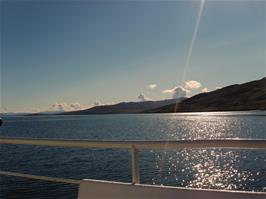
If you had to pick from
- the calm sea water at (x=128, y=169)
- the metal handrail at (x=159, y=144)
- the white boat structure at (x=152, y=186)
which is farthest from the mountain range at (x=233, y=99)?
the white boat structure at (x=152, y=186)

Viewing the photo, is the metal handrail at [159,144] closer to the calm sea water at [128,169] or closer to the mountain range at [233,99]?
the calm sea water at [128,169]

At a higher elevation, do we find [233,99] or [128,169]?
[233,99]

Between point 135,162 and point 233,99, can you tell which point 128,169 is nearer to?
point 135,162

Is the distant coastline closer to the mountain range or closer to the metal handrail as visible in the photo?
the mountain range

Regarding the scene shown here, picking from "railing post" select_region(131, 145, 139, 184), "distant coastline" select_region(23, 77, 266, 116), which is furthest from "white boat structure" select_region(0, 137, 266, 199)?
"distant coastline" select_region(23, 77, 266, 116)

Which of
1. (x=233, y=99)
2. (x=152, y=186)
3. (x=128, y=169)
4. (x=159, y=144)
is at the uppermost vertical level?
(x=233, y=99)

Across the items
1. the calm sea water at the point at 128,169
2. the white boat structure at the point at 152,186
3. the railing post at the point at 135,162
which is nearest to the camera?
the white boat structure at the point at 152,186

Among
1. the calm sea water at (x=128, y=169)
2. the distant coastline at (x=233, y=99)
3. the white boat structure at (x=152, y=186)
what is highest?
the distant coastline at (x=233, y=99)

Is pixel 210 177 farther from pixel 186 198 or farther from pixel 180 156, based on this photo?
pixel 186 198

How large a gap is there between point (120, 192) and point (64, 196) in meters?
14.2

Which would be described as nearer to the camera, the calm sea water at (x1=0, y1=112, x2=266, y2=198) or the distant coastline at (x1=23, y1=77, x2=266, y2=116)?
the calm sea water at (x1=0, y1=112, x2=266, y2=198)

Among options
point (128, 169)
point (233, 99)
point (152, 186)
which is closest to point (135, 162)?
point (152, 186)

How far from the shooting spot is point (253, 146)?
2367mm

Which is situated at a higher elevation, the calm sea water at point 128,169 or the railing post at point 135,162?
the calm sea water at point 128,169
